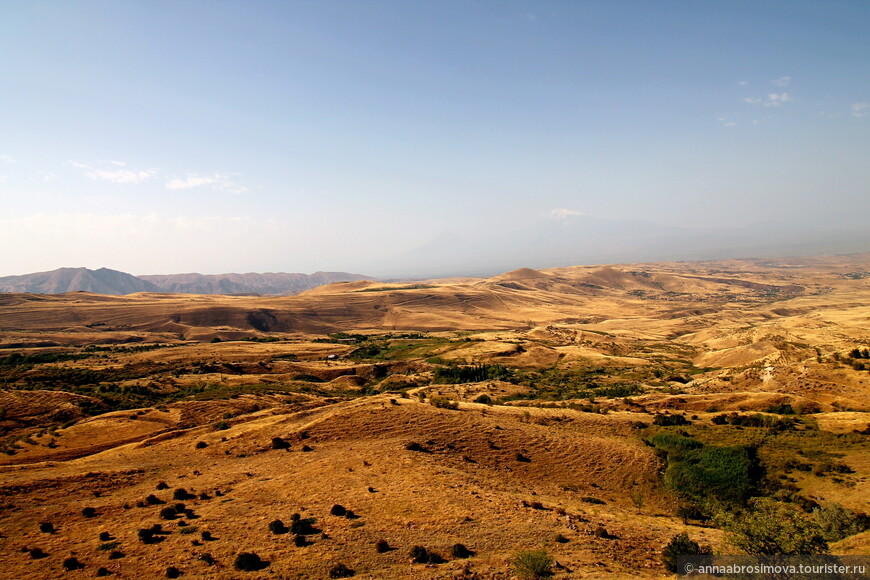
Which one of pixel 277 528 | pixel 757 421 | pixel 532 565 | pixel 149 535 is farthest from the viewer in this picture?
pixel 757 421

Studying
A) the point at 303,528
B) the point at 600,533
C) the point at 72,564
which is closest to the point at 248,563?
the point at 303,528

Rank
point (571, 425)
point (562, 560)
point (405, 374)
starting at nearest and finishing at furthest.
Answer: point (562, 560) < point (571, 425) < point (405, 374)

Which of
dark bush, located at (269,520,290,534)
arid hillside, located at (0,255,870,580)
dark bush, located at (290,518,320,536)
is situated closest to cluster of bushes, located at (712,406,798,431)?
arid hillside, located at (0,255,870,580)

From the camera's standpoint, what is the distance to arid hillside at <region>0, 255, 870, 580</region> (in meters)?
17.8

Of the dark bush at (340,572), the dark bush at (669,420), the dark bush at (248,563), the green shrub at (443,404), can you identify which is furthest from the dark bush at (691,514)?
the dark bush at (248,563)

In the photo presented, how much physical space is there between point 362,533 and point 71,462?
80.5 ft

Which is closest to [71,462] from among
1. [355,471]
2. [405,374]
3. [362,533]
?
[355,471]

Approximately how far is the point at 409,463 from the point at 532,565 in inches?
539

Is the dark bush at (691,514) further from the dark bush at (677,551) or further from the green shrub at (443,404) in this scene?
the green shrub at (443,404)

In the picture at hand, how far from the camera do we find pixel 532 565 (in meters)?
15.4

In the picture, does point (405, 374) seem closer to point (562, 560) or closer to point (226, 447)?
point (226, 447)

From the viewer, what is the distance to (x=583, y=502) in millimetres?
24750

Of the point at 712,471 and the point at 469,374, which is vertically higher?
the point at 712,471

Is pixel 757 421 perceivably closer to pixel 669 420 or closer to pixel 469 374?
pixel 669 420
